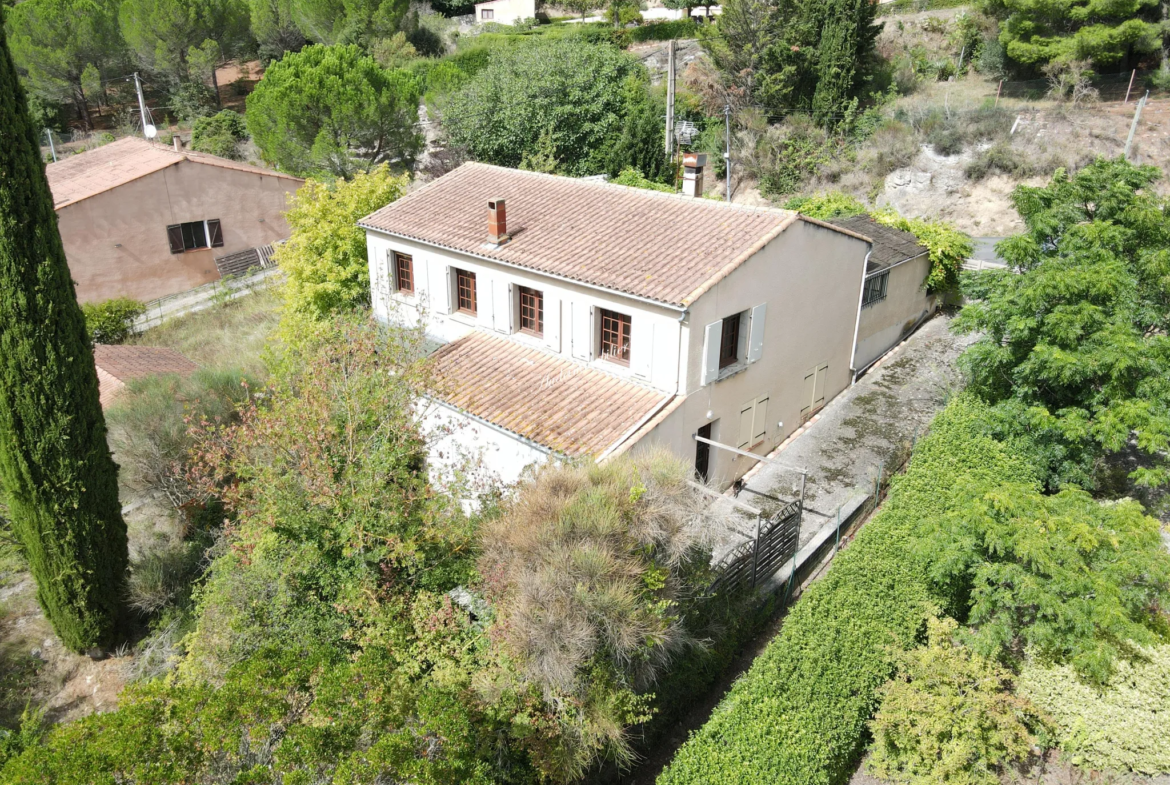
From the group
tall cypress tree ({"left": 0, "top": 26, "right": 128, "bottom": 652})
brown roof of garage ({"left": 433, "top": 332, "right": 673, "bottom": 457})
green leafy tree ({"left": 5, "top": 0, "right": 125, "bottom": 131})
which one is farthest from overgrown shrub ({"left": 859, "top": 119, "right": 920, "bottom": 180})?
green leafy tree ({"left": 5, "top": 0, "right": 125, "bottom": 131})

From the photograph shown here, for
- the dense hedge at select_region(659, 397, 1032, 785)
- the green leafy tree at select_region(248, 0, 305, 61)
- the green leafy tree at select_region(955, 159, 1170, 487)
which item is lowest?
the dense hedge at select_region(659, 397, 1032, 785)

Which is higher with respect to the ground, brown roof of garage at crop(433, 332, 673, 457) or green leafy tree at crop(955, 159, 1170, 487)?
green leafy tree at crop(955, 159, 1170, 487)

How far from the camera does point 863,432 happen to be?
19.5 metres

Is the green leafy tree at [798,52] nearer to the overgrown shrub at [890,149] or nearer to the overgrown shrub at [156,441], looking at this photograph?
the overgrown shrub at [890,149]

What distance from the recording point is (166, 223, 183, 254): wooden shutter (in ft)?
104

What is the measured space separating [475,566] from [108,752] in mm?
5311

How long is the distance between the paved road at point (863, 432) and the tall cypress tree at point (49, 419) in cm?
1257

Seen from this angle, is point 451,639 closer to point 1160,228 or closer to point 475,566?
point 475,566

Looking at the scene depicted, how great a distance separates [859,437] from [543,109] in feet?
75.7

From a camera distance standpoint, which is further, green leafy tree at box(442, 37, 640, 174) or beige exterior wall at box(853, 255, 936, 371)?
green leafy tree at box(442, 37, 640, 174)

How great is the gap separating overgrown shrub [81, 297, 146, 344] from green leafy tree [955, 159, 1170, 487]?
2671 centimetres

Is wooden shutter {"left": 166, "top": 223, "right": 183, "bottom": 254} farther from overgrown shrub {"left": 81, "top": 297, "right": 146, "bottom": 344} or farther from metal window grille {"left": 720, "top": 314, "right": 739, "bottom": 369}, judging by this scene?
metal window grille {"left": 720, "top": 314, "right": 739, "bottom": 369}

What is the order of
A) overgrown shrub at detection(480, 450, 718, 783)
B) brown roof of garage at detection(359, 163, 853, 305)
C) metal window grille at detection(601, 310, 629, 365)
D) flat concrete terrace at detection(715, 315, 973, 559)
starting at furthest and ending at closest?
metal window grille at detection(601, 310, 629, 365) < flat concrete terrace at detection(715, 315, 973, 559) < brown roof of garage at detection(359, 163, 853, 305) < overgrown shrub at detection(480, 450, 718, 783)

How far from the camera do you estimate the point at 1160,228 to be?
48.9 feet
